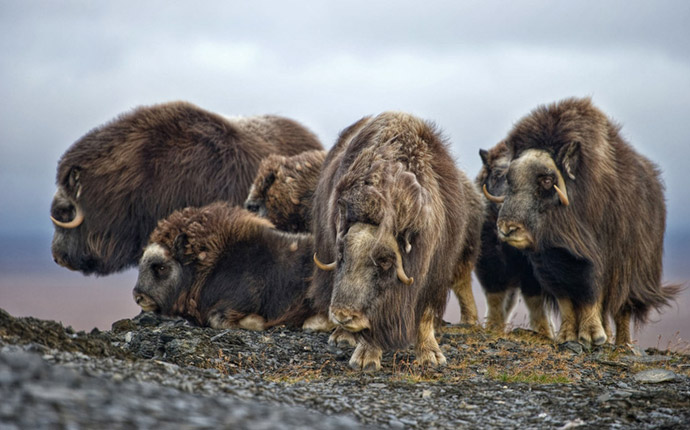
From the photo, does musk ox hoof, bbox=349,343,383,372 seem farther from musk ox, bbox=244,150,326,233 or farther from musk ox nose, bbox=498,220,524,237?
musk ox, bbox=244,150,326,233

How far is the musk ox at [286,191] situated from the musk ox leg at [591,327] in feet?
7.37

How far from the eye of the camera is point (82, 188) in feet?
25.0

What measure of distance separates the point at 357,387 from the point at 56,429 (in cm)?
213

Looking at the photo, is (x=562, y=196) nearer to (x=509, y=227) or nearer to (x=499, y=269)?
(x=509, y=227)

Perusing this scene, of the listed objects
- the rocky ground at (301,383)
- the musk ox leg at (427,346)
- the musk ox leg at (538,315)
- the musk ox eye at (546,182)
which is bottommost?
the rocky ground at (301,383)

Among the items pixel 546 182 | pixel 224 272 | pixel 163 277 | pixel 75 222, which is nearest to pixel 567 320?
pixel 546 182

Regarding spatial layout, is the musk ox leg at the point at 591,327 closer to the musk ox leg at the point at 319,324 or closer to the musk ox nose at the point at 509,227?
the musk ox nose at the point at 509,227

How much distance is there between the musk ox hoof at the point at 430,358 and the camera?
4.95m

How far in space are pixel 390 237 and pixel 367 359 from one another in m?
0.79

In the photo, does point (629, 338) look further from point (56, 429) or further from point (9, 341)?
point (56, 429)

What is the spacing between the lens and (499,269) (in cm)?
717

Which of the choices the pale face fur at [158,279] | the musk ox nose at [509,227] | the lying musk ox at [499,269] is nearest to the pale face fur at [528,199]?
the musk ox nose at [509,227]

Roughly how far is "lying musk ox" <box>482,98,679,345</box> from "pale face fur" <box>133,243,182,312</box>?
240cm

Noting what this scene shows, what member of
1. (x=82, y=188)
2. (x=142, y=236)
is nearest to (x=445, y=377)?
(x=142, y=236)
